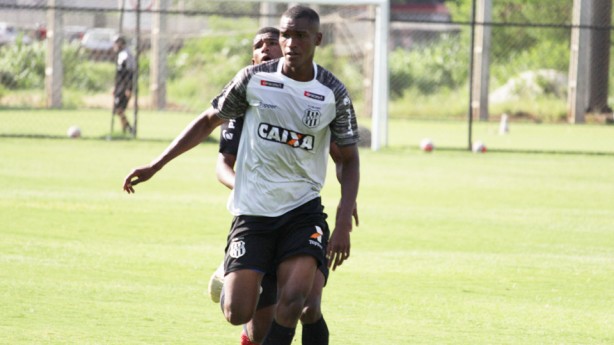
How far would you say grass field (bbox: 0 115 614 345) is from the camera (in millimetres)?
8016

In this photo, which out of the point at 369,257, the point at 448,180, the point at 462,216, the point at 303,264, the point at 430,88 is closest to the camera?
the point at 303,264

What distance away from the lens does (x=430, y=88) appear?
4484 cm

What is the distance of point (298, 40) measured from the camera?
616cm

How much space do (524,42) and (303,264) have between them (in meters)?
42.6

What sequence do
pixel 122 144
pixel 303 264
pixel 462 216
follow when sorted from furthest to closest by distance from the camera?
1. pixel 122 144
2. pixel 462 216
3. pixel 303 264

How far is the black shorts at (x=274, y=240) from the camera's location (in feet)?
20.5

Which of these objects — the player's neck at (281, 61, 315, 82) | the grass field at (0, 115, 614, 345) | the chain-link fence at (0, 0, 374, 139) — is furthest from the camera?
the chain-link fence at (0, 0, 374, 139)

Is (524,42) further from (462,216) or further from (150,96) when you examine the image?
(462,216)

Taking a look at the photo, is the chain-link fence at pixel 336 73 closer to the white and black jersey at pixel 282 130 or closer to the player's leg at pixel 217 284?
the player's leg at pixel 217 284

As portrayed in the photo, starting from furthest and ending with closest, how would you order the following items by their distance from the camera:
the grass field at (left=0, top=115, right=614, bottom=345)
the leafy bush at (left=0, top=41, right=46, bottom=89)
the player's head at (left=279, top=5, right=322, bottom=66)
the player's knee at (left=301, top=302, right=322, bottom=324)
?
1. the leafy bush at (left=0, top=41, right=46, bottom=89)
2. the grass field at (left=0, top=115, right=614, bottom=345)
3. the player's knee at (left=301, top=302, right=322, bottom=324)
4. the player's head at (left=279, top=5, right=322, bottom=66)

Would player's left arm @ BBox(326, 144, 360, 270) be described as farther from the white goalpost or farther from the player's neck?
the white goalpost

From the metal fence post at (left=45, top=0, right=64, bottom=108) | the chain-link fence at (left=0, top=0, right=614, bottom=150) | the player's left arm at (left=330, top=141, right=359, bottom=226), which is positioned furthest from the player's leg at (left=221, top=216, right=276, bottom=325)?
the metal fence post at (left=45, top=0, right=64, bottom=108)

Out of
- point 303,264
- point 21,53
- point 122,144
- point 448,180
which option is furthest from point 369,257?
point 21,53

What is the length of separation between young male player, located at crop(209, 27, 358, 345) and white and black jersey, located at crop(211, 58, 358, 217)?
0.34 metres
